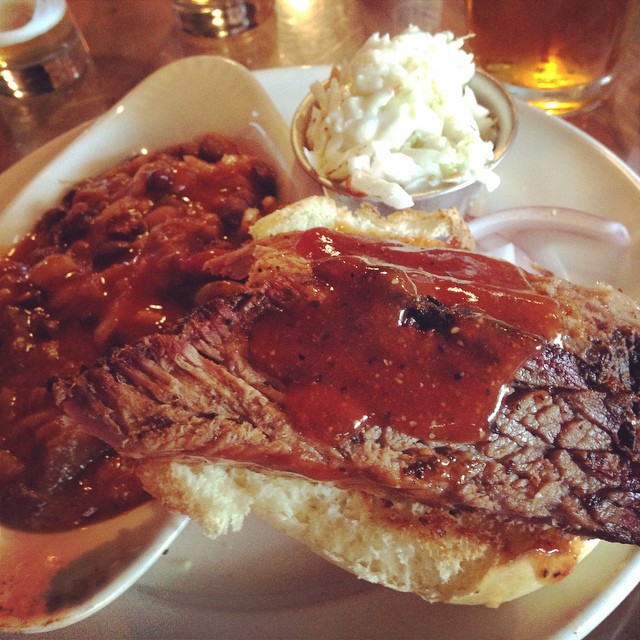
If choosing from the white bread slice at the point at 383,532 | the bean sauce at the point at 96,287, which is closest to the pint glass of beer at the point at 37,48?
the bean sauce at the point at 96,287

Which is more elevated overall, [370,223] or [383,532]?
[370,223]

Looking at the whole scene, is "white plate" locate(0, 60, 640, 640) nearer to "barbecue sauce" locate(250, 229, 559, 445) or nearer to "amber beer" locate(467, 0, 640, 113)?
"barbecue sauce" locate(250, 229, 559, 445)

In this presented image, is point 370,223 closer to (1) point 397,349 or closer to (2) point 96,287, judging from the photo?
(1) point 397,349

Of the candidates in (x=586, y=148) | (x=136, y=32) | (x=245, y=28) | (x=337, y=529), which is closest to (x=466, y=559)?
(x=337, y=529)

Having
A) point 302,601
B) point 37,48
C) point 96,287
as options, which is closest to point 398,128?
point 96,287

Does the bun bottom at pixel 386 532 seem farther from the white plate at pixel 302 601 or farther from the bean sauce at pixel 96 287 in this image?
the bean sauce at pixel 96 287

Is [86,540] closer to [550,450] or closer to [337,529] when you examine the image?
[337,529]

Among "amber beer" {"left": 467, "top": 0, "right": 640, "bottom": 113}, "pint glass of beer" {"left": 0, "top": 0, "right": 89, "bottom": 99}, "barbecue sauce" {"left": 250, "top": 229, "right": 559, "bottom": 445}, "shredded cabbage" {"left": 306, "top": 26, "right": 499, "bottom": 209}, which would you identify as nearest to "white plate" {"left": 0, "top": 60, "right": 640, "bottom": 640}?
"barbecue sauce" {"left": 250, "top": 229, "right": 559, "bottom": 445}
